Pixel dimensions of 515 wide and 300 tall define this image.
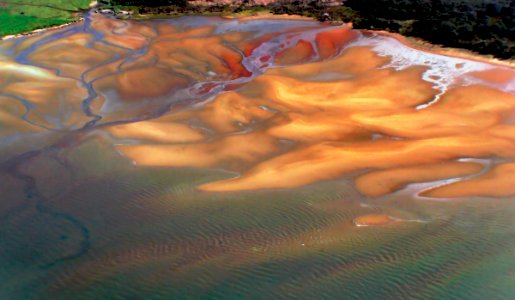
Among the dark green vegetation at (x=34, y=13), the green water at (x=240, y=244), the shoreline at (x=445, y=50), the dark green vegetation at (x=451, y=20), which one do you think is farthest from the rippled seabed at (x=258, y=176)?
the dark green vegetation at (x=34, y=13)

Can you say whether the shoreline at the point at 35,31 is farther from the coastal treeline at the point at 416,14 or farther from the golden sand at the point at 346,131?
the golden sand at the point at 346,131

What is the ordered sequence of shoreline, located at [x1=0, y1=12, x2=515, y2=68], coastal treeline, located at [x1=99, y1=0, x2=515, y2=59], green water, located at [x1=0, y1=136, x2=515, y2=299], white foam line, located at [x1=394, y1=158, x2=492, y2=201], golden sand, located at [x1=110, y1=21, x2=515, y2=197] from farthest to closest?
1. coastal treeline, located at [x1=99, y1=0, x2=515, y2=59]
2. shoreline, located at [x1=0, y1=12, x2=515, y2=68]
3. golden sand, located at [x1=110, y1=21, x2=515, y2=197]
4. white foam line, located at [x1=394, y1=158, x2=492, y2=201]
5. green water, located at [x1=0, y1=136, x2=515, y2=299]

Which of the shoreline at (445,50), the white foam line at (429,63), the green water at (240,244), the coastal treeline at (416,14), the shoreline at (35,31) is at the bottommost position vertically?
the green water at (240,244)

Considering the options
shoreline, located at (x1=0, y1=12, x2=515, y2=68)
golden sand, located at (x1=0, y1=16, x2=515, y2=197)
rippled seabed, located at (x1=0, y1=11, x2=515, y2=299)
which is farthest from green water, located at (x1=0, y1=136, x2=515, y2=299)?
shoreline, located at (x1=0, y1=12, x2=515, y2=68)

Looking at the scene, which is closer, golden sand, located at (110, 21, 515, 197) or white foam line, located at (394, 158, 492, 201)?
white foam line, located at (394, 158, 492, 201)

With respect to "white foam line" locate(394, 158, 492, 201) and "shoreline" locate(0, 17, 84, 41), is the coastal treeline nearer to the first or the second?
"shoreline" locate(0, 17, 84, 41)

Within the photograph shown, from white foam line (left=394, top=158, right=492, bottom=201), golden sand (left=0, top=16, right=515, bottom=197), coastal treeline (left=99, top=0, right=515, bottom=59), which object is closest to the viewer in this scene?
white foam line (left=394, top=158, right=492, bottom=201)

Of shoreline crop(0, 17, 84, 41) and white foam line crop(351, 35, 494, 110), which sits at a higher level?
white foam line crop(351, 35, 494, 110)
